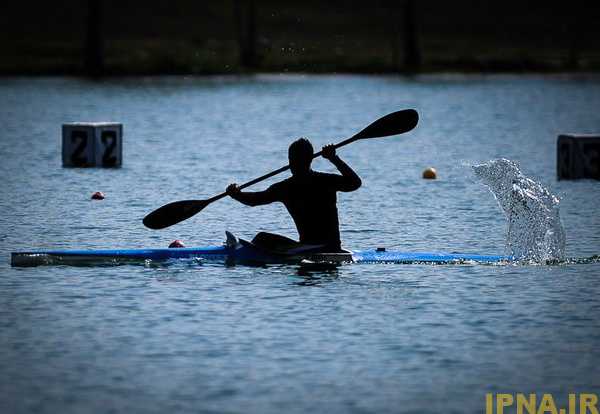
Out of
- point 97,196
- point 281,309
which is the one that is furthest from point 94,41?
point 281,309

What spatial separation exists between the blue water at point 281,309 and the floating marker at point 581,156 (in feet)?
1.60

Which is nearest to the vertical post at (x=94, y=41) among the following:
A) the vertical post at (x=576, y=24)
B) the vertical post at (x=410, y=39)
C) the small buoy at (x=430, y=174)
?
the vertical post at (x=410, y=39)

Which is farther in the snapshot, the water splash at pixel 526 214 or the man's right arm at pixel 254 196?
the water splash at pixel 526 214

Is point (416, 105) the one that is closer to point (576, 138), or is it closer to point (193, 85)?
point (193, 85)

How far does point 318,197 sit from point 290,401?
6.28m

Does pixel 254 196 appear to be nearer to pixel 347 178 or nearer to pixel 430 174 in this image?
pixel 347 178

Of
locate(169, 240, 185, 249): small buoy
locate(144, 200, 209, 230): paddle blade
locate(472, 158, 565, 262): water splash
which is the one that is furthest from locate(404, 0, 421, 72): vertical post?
locate(169, 240, 185, 249): small buoy

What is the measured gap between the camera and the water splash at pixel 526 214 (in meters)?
18.7

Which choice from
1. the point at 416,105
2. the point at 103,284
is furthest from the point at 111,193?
the point at 416,105

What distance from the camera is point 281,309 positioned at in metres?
15.3

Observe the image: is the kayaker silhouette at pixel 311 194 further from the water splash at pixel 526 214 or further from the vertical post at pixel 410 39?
the vertical post at pixel 410 39

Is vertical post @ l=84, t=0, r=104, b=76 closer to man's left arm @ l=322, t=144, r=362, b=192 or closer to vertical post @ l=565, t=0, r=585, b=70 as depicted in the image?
vertical post @ l=565, t=0, r=585, b=70

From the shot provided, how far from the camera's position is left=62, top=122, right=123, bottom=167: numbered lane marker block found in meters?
31.2

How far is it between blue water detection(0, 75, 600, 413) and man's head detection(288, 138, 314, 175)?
43.3 inches
